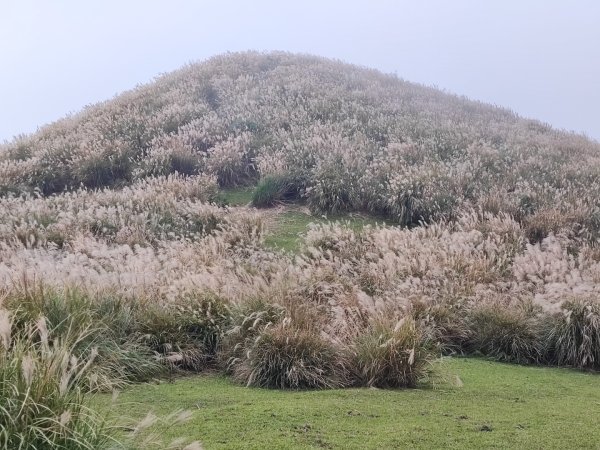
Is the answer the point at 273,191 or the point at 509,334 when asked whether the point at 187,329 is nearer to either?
the point at 509,334

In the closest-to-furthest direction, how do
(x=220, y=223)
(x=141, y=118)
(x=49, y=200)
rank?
(x=220, y=223), (x=49, y=200), (x=141, y=118)

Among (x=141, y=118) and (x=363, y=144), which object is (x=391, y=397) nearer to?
(x=363, y=144)

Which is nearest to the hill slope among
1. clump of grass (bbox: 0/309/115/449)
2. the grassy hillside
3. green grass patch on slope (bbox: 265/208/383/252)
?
the grassy hillside

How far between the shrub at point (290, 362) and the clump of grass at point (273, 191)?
7.18m

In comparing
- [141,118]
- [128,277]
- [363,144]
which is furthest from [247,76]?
[128,277]

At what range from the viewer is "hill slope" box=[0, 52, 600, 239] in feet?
36.8

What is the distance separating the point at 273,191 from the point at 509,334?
22.5 feet

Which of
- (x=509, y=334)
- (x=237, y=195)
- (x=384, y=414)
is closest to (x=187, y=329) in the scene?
(x=384, y=414)

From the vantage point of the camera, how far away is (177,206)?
34.1 feet

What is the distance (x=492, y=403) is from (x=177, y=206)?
7.22 meters

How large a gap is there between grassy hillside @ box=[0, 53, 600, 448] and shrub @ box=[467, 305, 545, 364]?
2 centimetres

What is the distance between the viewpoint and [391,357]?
490cm

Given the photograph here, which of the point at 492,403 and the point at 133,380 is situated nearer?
the point at 492,403

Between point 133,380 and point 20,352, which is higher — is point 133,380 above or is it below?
below
